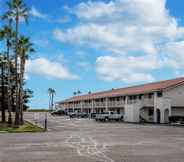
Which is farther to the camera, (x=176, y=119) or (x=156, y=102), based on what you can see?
(x=156, y=102)

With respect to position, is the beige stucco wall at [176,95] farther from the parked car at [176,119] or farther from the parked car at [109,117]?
the parked car at [109,117]

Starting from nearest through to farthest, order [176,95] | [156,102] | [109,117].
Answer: [156,102] → [176,95] → [109,117]

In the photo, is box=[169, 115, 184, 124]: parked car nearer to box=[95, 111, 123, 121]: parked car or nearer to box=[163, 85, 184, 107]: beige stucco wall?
box=[163, 85, 184, 107]: beige stucco wall

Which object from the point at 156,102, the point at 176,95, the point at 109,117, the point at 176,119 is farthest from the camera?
the point at 109,117

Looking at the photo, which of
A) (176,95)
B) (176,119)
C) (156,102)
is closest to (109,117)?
(156,102)

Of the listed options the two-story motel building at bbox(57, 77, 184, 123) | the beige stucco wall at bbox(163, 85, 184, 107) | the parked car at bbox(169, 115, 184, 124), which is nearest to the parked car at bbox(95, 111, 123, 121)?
the two-story motel building at bbox(57, 77, 184, 123)

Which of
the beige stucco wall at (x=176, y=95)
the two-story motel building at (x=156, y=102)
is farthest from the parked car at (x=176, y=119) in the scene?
the beige stucco wall at (x=176, y=95)

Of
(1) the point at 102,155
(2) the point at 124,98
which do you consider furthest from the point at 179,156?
(2) the point at 124,98

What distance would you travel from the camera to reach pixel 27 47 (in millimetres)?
45469

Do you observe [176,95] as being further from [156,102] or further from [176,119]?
[176,119]

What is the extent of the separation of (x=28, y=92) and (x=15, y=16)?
3378 cm

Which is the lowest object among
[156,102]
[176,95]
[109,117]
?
[109,117]

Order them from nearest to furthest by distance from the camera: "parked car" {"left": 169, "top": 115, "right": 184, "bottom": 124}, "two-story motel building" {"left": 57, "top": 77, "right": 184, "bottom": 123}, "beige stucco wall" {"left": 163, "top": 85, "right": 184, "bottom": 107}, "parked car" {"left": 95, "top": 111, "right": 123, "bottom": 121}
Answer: "parked car" {"left": 169, "top": 115, "right": 184, "bottom": 124}, "two-story motel building" {"left": 57, "top": 77, "right": 184, "bottom": 123}, "beige stucco wall" {"left": 163, "top": 85, "right": 184, "bottom": 107}, "parked car" {"left": 95, "top": 111, "right": 123, "bottom": 121}

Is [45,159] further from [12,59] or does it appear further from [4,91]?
[4,91]
